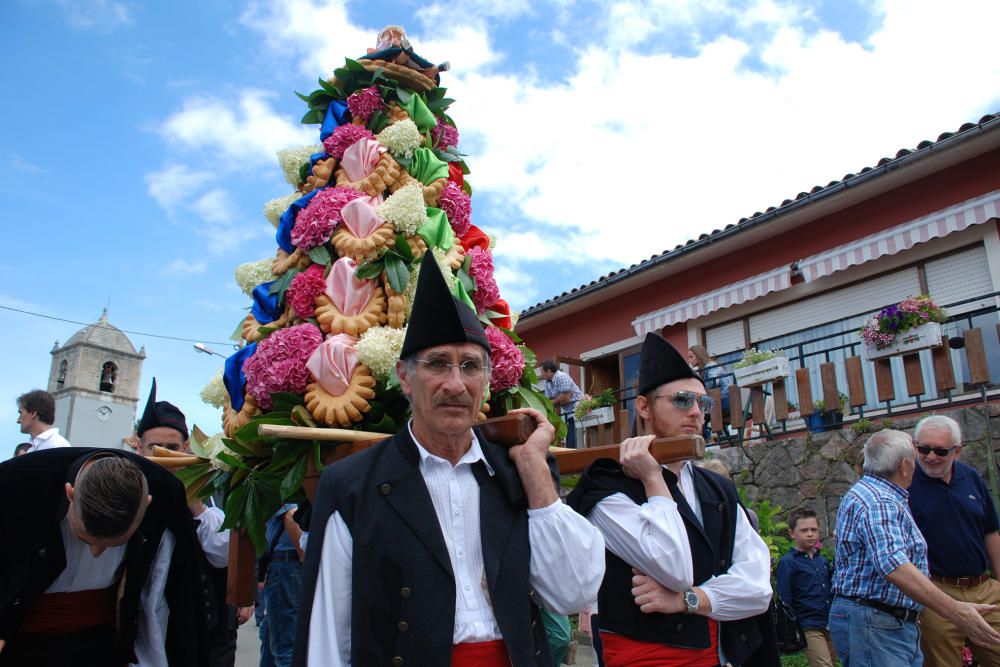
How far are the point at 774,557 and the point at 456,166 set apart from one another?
17.5 ft

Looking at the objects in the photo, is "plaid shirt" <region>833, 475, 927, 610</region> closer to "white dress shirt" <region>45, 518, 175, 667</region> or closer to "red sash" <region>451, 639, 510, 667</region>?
"red sash" <region>451, 639, 510, 667</region>

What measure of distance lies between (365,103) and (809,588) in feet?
15.7

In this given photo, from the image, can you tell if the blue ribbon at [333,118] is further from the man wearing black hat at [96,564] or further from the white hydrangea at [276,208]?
the man wearing black hat at [96,564]

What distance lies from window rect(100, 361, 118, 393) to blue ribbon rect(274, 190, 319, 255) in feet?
217

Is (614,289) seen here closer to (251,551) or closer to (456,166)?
(456,166)

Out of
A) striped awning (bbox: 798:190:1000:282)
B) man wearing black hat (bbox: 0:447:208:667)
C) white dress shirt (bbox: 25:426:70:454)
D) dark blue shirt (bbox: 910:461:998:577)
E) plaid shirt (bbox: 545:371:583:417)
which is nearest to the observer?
man wearing black hat (bbox: 0:447:208:667)

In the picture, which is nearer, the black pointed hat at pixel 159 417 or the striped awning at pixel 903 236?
the black pointed hat at pixel 159 417

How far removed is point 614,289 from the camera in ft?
46.2

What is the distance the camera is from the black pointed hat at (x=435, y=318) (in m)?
2.24

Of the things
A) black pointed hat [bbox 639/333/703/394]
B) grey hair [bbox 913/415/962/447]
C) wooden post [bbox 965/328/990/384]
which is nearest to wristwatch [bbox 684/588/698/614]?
black pointed hat [bbox 639/333/703/394]

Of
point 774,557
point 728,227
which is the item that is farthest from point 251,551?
point 728,227

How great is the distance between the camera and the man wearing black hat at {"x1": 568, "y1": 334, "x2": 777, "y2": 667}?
2.59 meters

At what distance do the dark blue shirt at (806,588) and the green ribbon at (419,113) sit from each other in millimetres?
4362

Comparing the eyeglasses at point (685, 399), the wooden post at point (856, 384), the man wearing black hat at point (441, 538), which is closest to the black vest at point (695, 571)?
the eyeglasses at point (685, 399)
